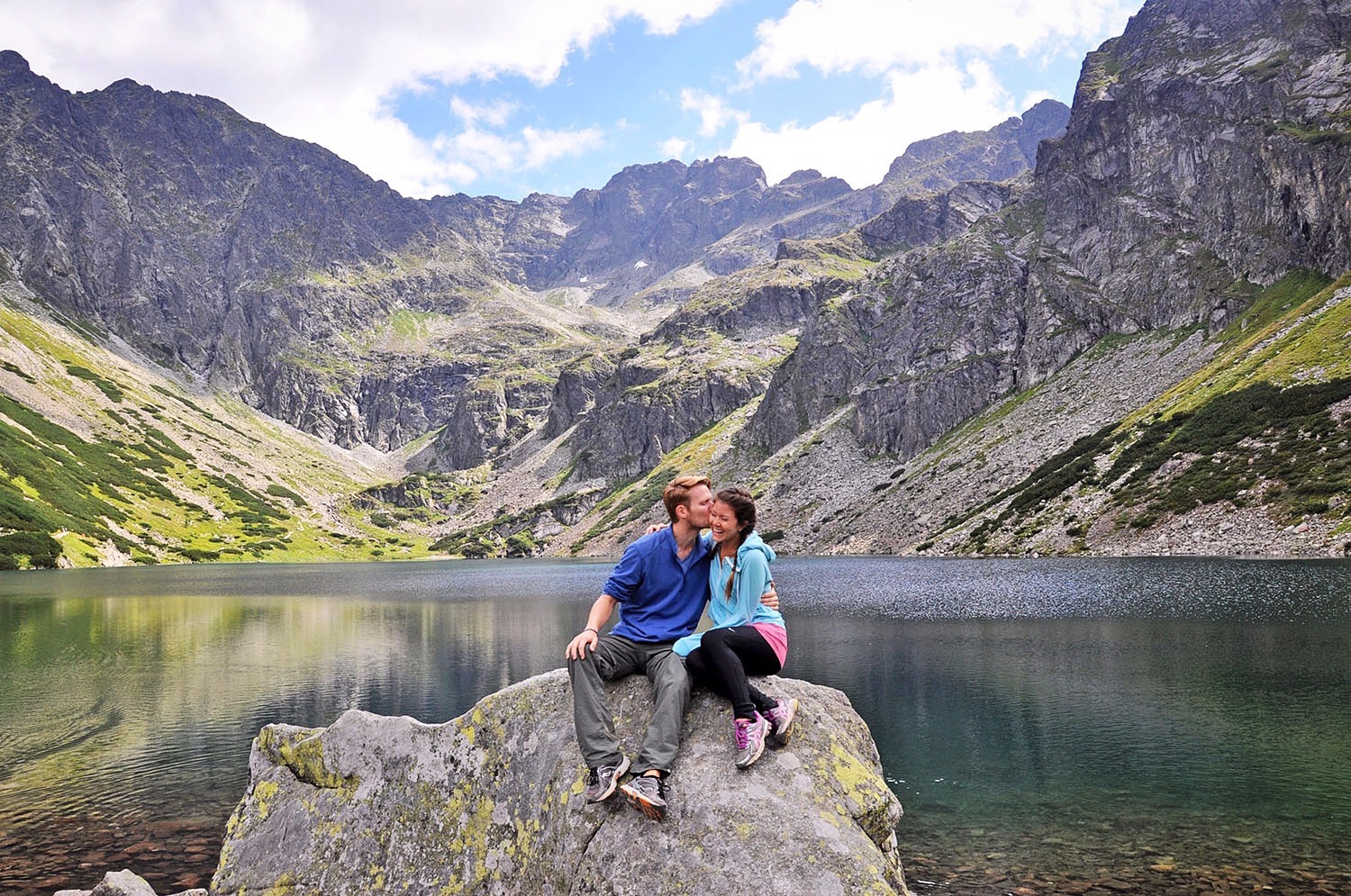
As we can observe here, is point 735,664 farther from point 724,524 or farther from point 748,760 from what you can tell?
point 724,524

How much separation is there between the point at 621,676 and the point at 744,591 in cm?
186

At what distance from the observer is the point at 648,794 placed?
294 inches

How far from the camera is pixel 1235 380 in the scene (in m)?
99.2

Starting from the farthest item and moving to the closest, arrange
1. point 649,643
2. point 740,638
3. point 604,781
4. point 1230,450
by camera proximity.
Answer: point 1230,450 → point 649,643 → point 740,638 → point 604,781

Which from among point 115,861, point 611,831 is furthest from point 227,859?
point 115,861

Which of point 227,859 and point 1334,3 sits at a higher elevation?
point 1334,3

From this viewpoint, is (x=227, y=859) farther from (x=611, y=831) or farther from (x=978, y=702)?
(x=978, y=702)

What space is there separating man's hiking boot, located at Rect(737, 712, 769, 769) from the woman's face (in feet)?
7.30

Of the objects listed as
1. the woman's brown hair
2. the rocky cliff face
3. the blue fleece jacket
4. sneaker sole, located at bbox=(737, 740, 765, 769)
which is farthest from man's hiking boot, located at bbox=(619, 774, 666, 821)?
the rocky cliff face

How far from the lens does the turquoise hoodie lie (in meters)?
9.26

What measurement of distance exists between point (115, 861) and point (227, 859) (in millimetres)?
11312

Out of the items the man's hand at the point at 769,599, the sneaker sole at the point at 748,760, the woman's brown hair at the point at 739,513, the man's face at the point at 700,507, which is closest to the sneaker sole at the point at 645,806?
the sneaker sole at the point at 748,760

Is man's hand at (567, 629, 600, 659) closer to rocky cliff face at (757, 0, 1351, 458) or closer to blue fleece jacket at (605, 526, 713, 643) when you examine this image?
blue fleece jacket at (605, 526, 713, 643)

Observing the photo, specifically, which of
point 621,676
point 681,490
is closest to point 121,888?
point 621,676
